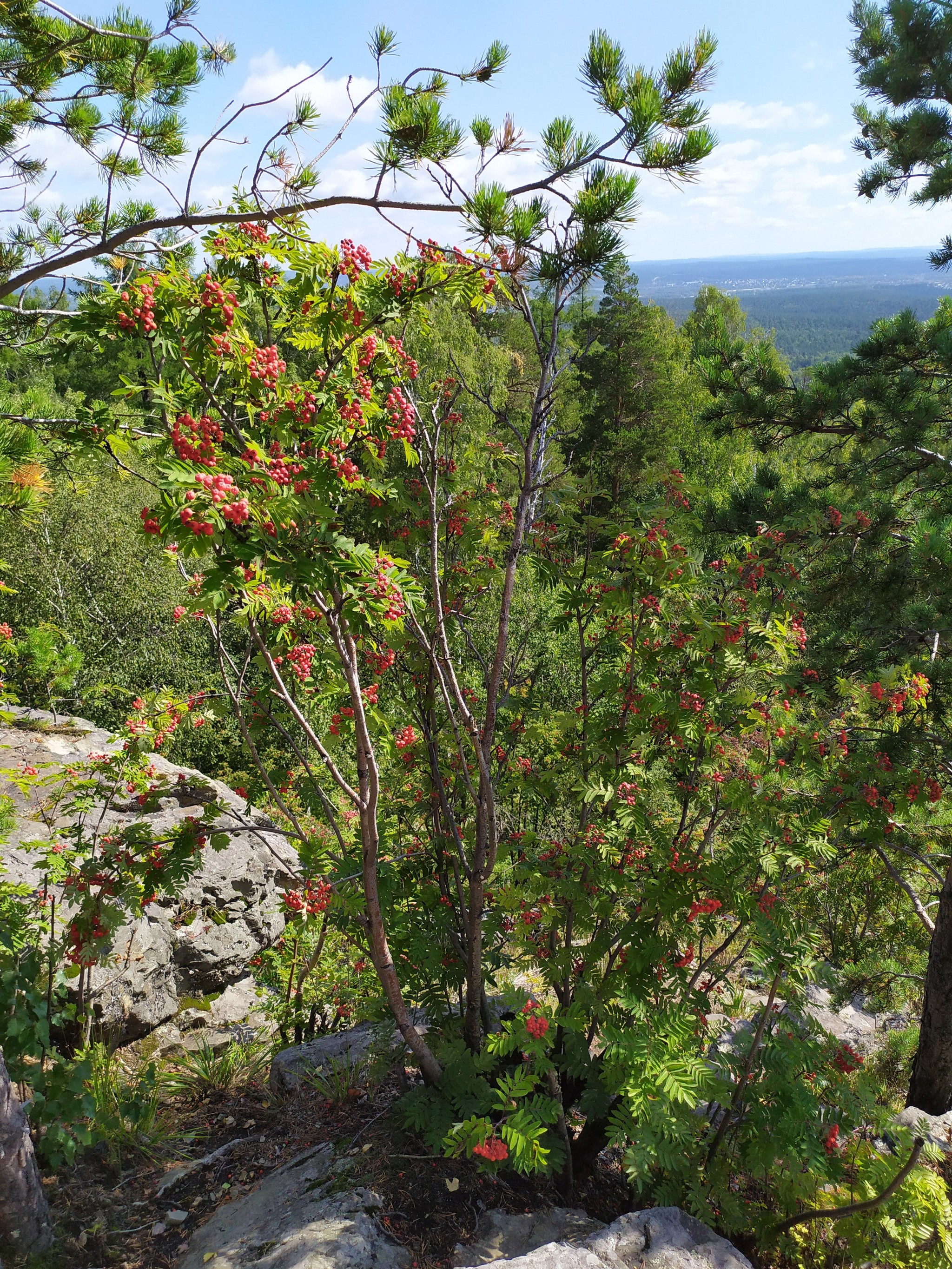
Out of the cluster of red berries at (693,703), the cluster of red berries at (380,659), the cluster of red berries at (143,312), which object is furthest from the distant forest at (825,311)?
the cluster of red berries at (143,312)

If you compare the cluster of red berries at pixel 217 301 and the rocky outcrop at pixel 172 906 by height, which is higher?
the cluster of red berries at pixel 217 301

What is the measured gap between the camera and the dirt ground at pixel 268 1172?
2.57m

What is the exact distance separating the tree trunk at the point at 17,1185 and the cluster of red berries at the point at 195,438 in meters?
2.18

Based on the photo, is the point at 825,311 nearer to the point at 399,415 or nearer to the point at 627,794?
the point at 627,794

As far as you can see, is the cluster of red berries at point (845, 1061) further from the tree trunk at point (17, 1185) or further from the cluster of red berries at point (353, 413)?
the cluster of red berries at point (353, 413)

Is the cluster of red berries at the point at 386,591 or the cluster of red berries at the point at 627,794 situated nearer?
the cluster of red berries at the point at 386,591

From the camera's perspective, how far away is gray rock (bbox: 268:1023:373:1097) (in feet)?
11.7

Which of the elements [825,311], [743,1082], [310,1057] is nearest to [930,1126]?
[743,1082]

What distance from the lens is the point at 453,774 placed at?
3.39 metres

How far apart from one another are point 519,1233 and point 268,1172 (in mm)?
1130

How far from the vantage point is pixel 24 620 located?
8.84 metres

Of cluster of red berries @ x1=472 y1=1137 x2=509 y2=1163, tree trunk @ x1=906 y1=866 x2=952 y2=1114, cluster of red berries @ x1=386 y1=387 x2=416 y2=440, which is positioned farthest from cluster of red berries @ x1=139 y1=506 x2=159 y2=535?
tree trunk @ x1=906 y1=866 x2=952 y2=1114

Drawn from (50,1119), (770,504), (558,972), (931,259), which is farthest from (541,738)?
(931,259)

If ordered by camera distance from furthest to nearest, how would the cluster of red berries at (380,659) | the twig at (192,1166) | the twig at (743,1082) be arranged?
the cluster of red berries at (380,659)
the twig at (192,1166)
the twig at (743,1082)
